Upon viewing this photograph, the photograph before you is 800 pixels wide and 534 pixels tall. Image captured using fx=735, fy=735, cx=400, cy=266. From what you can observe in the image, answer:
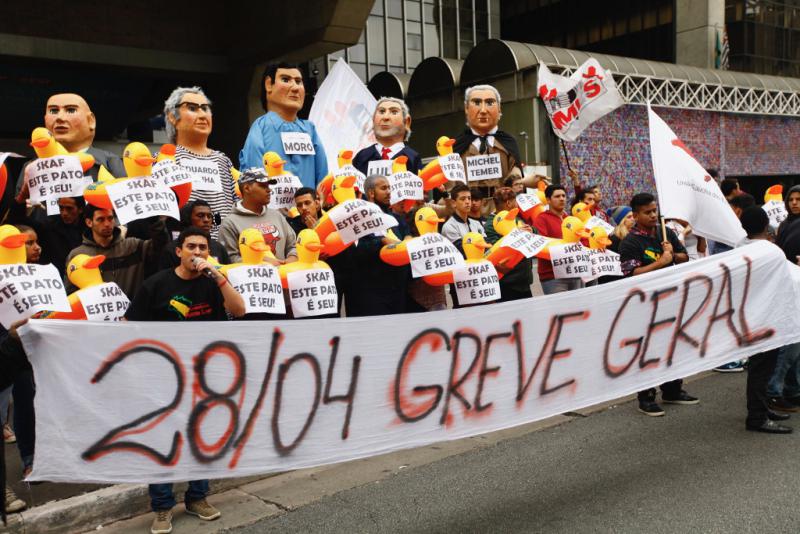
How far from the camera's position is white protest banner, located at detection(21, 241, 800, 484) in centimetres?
303

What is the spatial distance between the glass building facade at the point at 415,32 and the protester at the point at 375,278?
650 inches

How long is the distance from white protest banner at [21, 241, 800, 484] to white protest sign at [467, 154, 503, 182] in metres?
1.84

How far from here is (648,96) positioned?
16969mm

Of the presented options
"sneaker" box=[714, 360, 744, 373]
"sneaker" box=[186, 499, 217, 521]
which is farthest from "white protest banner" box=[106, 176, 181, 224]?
"sneaker" box=[714, 360, 744, 373]

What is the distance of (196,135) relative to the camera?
505cm

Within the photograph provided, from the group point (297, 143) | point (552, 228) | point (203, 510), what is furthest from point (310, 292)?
point (552, 228)

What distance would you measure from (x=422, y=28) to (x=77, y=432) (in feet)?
72.8

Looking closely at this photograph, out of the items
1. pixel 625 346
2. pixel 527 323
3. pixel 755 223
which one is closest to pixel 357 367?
pixel 527 323

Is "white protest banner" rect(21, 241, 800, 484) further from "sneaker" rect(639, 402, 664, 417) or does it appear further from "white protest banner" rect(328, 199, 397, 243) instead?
"sneaker" rect(639, 402, 664, 417)

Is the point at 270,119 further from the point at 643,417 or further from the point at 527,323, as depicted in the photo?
the point at 643,417

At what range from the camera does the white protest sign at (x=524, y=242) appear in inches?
184

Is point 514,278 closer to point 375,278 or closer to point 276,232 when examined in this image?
point 375,278

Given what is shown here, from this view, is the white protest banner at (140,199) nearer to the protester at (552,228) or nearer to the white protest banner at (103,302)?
the white protest banner at (103,302)

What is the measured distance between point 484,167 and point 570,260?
3.87ft
